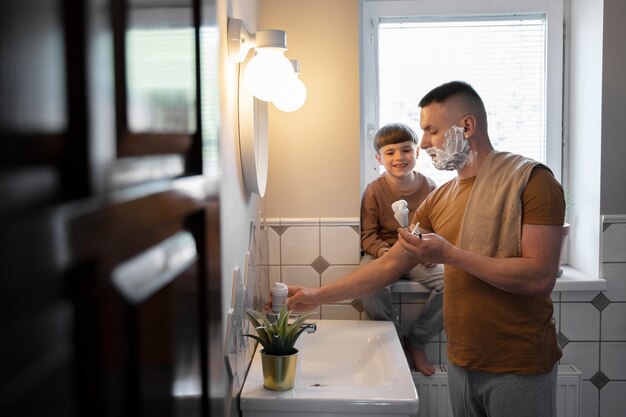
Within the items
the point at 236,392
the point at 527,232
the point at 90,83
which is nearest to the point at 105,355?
the point at 90,83

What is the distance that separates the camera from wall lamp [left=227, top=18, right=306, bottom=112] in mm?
1568

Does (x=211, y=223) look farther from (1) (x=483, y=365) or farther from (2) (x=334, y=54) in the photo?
(2) (x=334, y=54)

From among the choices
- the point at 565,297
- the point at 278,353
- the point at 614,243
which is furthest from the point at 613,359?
the point at 278,353

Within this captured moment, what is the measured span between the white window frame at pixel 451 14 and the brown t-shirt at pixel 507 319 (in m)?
1.00

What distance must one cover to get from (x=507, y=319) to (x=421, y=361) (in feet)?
2.73

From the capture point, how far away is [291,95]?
183 cm

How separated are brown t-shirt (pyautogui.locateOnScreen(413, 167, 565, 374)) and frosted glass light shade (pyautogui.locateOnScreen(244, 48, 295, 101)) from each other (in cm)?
67

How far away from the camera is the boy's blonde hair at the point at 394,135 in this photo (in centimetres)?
262

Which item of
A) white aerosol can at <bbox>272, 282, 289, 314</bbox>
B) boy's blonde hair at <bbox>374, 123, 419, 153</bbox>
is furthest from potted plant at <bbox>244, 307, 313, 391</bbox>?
boy's blonde hair at <bbox>374, 123, 419, 153</bbox>

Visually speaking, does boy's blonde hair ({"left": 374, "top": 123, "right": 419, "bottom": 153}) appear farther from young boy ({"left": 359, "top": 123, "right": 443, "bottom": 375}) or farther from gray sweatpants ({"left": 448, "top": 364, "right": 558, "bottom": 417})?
gray sweatpants ({"left": 448, "top": 364, "right": 558, "bottom": 417})

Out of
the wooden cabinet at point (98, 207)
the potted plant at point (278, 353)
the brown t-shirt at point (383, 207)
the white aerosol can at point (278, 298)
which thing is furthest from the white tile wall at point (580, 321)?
the wooden cabinet at point (98, 207)

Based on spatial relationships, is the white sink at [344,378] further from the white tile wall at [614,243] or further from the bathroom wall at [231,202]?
the white tile wall at [614,243]

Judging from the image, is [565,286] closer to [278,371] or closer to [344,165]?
[344,165]

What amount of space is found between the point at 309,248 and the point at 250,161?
2.78 feet
